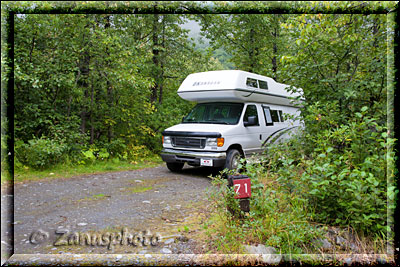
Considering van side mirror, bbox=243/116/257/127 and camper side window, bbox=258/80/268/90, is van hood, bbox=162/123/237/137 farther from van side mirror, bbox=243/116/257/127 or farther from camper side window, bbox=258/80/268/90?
camper side window, bbox=258/80/268/90

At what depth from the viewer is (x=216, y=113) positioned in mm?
8344

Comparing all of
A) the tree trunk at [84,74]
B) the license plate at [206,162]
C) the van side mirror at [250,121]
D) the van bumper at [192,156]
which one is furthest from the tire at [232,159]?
the tree trunk at [84,74]

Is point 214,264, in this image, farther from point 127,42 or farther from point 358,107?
point 127,42

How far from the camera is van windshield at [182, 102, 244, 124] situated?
808 centimetres

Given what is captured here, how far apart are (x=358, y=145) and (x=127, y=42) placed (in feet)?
26.0

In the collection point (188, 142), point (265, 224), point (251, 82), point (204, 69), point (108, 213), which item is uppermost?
point (204, 69)

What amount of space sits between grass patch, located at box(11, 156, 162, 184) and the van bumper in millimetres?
1853

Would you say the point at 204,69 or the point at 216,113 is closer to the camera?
the point at 216,113

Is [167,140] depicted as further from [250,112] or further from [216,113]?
[250,112]

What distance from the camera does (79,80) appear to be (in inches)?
376

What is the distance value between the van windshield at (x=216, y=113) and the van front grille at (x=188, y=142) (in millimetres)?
912

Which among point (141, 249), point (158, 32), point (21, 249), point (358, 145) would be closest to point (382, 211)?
point (358, 145)

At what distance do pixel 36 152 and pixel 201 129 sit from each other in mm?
4261

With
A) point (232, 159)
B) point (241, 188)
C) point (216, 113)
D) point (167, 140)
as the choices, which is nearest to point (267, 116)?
point (216, 113)
